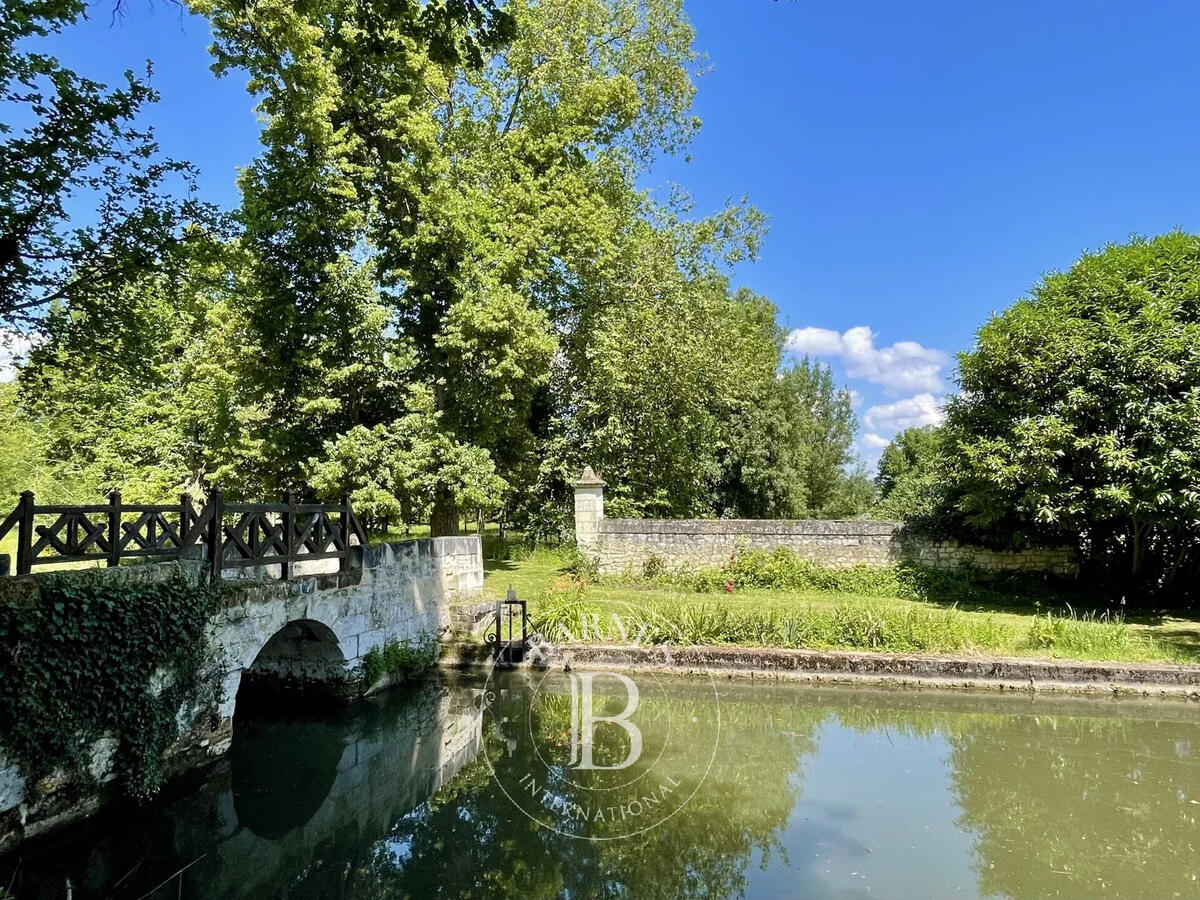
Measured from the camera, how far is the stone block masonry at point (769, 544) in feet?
43.9

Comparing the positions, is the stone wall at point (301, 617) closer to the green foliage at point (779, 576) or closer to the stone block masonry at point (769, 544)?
the stone block masonry at point (769, 544)

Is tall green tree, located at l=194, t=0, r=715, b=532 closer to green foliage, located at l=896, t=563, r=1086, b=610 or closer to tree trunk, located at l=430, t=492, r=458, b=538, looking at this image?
tree trunk, located at l=430, t=492, r=458, b=538

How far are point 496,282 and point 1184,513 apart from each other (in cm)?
1260

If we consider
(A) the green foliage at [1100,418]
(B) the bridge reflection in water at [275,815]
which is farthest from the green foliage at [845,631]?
(B) the bridge reflection in water at [275,815]

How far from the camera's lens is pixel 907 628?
380 inches

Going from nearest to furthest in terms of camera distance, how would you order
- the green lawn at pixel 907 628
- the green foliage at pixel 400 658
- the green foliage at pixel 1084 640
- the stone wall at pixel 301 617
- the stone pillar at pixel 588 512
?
the stone wall at pixel 301 617 → the green foliage at pixel 400 658 → the green foliage at pixel 1084 640 → the green lawn at pixel 907 628 → the stone pillar at pixel 588 512

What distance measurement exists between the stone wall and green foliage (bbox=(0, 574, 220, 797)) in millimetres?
138

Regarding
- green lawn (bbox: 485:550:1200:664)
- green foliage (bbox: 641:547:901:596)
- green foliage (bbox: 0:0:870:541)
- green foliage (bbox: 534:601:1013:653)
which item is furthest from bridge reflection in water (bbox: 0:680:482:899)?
green foliage (bbox: 641:547:901:596)

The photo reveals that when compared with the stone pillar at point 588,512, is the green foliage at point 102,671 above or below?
below

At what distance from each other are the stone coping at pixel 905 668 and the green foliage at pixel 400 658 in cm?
199

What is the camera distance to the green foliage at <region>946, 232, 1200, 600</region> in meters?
10.6

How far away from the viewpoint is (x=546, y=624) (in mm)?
10430

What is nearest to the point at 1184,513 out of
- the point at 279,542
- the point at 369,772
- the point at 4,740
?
the point at 369,772

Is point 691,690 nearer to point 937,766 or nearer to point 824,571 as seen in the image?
point 937,766
